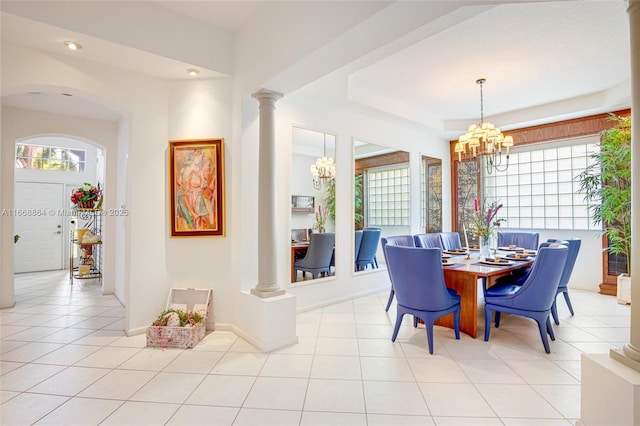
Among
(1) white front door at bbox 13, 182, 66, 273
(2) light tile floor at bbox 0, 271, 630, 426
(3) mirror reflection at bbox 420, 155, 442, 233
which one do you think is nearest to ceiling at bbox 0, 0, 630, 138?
(3) mirror reflection at bbox 420, 155, 442, 233

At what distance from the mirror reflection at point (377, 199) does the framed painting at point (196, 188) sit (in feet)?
6.87

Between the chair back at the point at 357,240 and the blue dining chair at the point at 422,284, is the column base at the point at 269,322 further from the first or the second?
the chair back at the point at 357,240

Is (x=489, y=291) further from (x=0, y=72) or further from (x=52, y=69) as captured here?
(x=0, y=72)

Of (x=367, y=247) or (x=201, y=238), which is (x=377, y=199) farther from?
(x=201, y=238)

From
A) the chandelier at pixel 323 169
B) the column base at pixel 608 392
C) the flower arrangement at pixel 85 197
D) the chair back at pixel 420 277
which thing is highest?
the chandelier at pixel 323 169

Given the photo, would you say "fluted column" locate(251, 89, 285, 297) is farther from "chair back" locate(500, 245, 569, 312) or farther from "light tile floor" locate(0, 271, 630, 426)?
"chair back" locate(500, 245, 569, 312)

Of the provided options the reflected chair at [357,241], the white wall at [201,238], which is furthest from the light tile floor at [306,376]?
the reflected chair at [357,241]

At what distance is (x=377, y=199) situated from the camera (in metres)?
5.03

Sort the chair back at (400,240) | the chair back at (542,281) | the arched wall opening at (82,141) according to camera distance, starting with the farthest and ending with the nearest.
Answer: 1. the arched wall opening at (82,141)
2. the chair back at (400,240)
3. the chair back at (542,281)

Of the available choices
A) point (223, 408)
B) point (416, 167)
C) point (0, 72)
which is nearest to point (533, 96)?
point (416, 167)

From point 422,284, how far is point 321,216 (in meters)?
1.79

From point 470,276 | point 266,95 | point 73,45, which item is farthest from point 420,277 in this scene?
Result: point 73,45

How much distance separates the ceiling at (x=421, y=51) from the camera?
2234 millimetres

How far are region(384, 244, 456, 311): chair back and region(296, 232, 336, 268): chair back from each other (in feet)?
4.20
